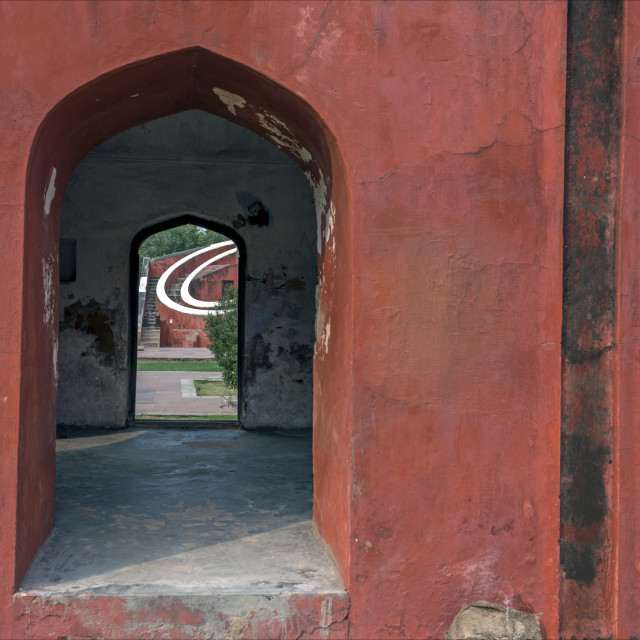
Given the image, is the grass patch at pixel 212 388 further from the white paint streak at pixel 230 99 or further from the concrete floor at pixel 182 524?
the white paint streak at pixel 230 99

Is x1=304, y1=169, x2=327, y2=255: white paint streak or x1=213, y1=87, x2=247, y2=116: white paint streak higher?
x1=213, y1=87, x2=247, y2=116: white paint streak

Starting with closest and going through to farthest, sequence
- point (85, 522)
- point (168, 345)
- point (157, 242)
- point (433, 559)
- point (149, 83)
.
Answer: 1. point (433, 559)
2. point (149, 83)
3. point (85, 522)
4. point (168, 345)
5. point (157, 242)

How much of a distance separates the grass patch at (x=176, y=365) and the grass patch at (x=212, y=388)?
236 centimetres

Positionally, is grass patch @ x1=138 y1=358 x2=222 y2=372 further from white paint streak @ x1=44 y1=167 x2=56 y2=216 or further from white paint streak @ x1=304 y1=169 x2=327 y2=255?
white paint streak @ x1=44 y1=167 x2=56 y2=216

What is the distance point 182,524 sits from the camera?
3.67 metres

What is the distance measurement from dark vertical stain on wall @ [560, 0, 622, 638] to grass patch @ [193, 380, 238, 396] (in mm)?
10046

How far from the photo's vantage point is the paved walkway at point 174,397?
1089 centimetres

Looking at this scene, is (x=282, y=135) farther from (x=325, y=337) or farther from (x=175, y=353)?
(x=175, y=353)

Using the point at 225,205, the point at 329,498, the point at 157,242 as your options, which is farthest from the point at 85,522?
the point at 157,242

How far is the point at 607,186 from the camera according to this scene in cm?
302

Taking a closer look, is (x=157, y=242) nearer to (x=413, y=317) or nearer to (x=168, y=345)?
(x=168, y=345)

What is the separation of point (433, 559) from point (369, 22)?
2383 mm

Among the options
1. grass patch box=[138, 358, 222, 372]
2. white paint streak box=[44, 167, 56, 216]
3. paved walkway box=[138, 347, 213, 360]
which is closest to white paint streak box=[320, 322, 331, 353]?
white paint streak box=[44, 167, 56, 216]

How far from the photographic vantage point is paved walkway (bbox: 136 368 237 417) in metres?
10.9
